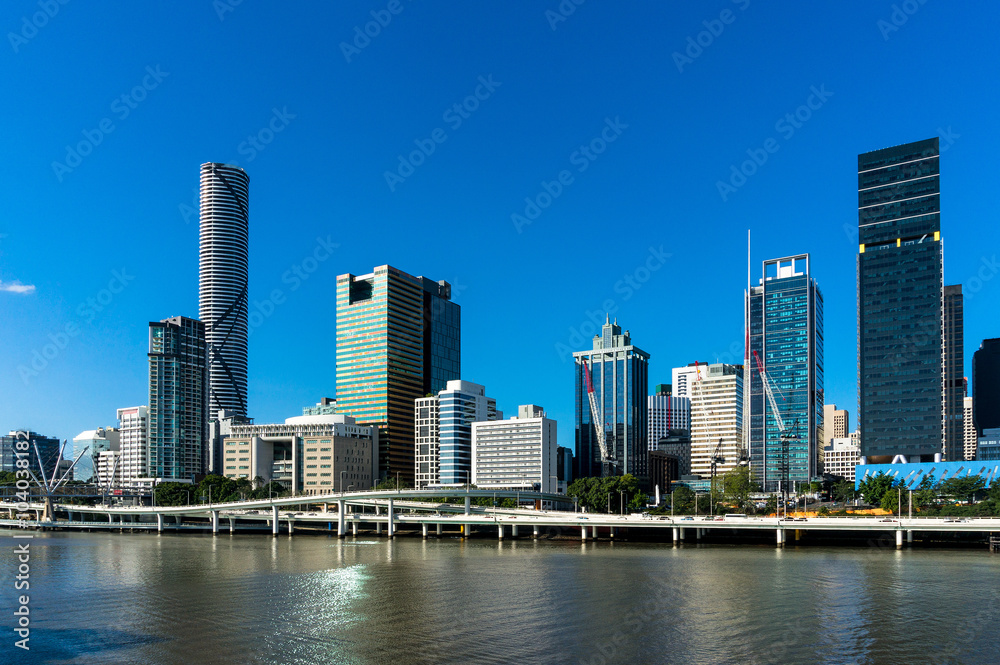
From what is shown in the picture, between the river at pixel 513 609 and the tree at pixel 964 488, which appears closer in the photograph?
the river at pixel 513 609

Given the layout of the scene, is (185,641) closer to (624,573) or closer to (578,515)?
(624,573)

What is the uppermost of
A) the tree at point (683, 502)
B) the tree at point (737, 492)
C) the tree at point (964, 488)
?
the tree at point (964, 488)

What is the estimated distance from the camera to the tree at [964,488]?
162375mm

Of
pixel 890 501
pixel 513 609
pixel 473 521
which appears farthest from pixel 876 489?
pixel 513 609

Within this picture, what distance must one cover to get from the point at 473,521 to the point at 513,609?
8767 centimetres

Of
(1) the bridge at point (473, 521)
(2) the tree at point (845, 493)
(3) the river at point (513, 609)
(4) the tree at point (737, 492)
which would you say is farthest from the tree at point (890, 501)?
(3) the river at point (513, 609)

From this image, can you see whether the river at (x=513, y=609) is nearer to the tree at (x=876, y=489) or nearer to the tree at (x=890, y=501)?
the tree at (x=890, y=501)

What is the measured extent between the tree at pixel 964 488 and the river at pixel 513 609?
65.9m

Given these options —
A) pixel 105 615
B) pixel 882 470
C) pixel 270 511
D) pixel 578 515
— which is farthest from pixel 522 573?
pixel 882 470

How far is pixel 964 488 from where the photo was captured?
162 m

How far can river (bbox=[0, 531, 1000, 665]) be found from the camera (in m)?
47.2

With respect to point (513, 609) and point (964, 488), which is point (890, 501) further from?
point (513, 609)

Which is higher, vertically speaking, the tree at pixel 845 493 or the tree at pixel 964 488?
the tree at pixel 964 488

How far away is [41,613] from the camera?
59.4m
